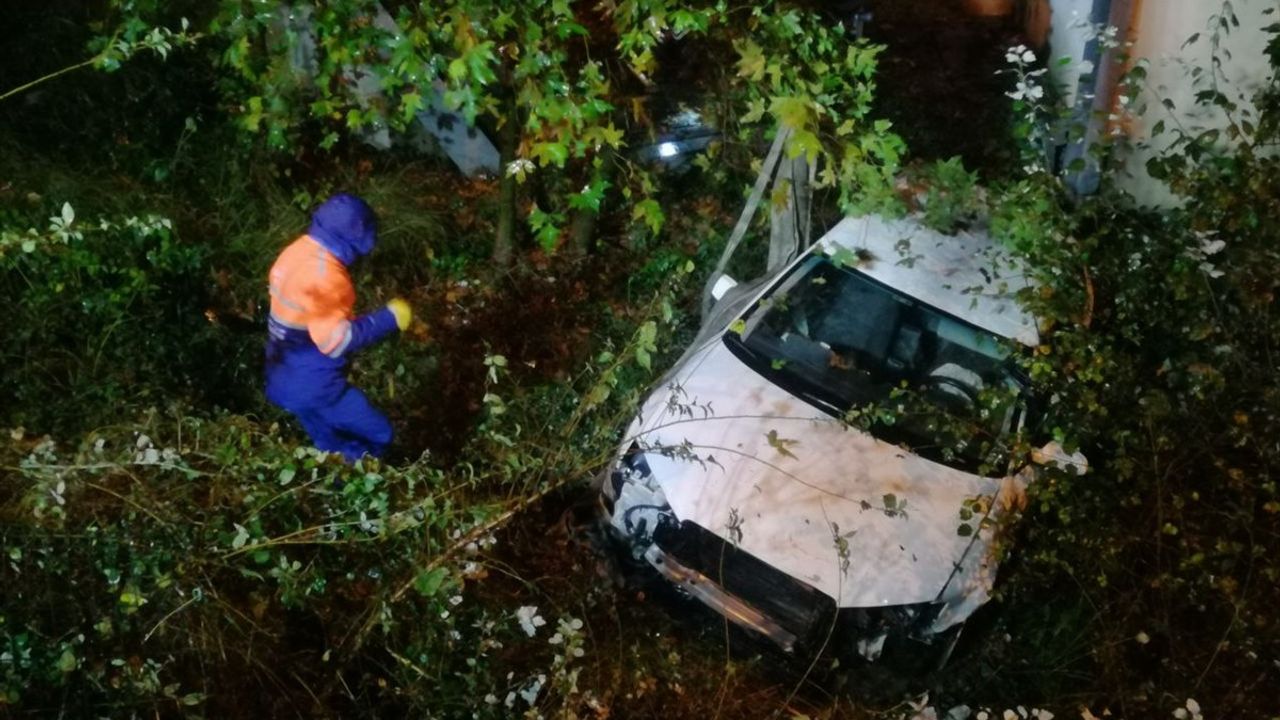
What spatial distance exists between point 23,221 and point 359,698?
3.31 meters

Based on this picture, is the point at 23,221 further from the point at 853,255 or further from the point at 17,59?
the point at 853,255

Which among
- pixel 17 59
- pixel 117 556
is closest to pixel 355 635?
pixel 117 556

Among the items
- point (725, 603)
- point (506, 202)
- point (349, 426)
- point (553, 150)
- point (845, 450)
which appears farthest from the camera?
point (506, 202)

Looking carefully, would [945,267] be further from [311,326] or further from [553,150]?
[311,326]

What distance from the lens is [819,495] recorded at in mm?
3846

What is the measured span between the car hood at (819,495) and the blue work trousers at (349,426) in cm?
127

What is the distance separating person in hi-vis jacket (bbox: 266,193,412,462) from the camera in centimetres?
385

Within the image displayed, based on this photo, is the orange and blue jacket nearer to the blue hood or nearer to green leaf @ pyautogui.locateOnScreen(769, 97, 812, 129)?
the blue hood

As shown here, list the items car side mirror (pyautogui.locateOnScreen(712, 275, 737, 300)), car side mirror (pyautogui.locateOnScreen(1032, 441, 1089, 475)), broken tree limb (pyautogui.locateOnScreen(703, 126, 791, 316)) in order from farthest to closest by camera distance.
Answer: broken tree limb (pyautogui.locateOnScreen(703, 126, 791, 316)) < car side mirror (pyautogui.locateOnScreen(712, 275, 737, 300)) < car side mirror (pyautogui.locateOnScreen(1032, 441, 1089, 475))

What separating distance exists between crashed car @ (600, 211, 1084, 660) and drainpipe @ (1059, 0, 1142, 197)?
1.93m

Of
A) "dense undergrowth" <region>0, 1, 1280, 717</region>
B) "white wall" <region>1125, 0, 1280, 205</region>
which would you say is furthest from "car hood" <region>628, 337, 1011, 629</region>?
"white wall" <region>1125, 0, 1280, 205</region>

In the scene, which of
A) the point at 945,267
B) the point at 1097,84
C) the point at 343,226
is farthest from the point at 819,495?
the point at 1097,84

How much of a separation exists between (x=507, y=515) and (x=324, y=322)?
3.78ft

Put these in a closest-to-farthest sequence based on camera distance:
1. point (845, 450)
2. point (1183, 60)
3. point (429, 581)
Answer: point (429, 581) < point (845, 450) < point (1183, 60)
